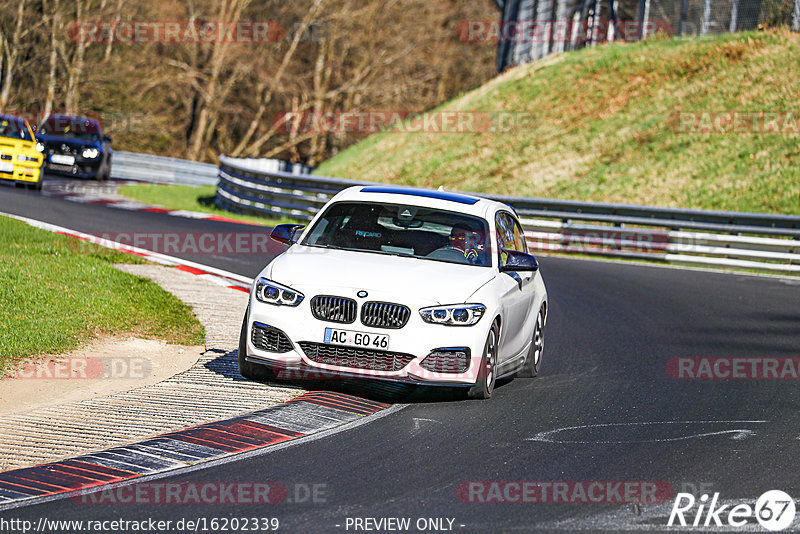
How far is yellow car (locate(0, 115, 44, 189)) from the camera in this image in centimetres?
2644

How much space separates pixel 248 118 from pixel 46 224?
137ft

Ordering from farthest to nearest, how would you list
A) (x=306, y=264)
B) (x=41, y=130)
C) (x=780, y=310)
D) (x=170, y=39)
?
(x=170, y=39), (x=41, y=130), (x=780, y=310), (x=306, y=264)

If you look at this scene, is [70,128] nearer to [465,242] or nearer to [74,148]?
[74,148]

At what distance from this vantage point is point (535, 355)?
34.1 ft

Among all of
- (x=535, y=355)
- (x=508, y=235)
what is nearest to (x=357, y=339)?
(x=535, y=355)

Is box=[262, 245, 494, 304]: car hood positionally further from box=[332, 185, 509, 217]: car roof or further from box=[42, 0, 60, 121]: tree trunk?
box=[42, 0, 60, 121]: tree trunk

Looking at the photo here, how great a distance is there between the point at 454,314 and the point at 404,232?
1.30 meters

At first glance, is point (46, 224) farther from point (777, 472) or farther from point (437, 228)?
point (777, 472)

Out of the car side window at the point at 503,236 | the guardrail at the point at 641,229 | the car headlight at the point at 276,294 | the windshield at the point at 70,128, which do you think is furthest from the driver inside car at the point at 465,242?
the windshield at the point at 70,128

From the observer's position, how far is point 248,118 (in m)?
61.2

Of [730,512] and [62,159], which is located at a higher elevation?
[730,512]

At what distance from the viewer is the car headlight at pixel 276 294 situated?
8648 mm

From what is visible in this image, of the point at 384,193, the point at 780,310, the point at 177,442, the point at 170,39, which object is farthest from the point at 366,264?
the point at 170,39

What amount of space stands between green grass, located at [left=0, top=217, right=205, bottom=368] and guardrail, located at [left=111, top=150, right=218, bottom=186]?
26.6m
